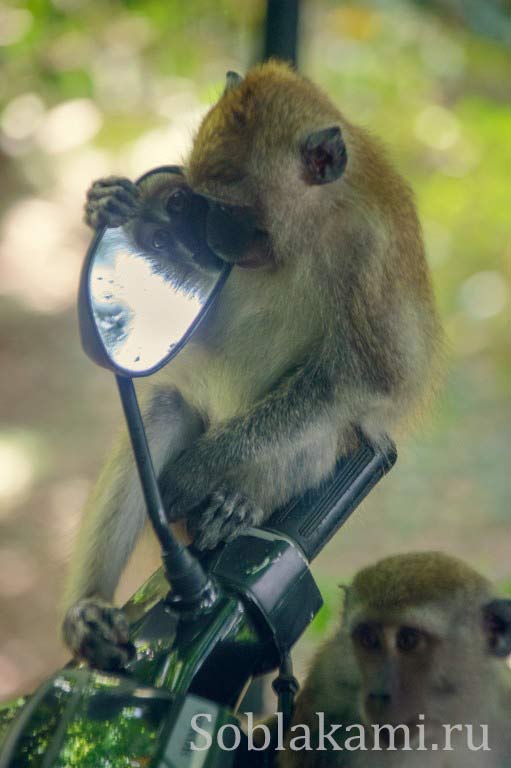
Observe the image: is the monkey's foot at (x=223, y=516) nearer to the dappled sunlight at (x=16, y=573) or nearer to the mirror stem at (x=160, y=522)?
the mirror stem at (x=160, y=522)

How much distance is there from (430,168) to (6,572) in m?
3.64

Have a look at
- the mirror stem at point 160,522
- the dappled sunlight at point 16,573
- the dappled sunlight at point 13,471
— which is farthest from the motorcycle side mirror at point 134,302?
the dappled sunlight at point 13,471

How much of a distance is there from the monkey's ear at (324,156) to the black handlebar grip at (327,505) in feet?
2.83

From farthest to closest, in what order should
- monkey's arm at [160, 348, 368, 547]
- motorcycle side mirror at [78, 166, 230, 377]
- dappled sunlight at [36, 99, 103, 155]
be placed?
dappled sunlight at [36, 99, 103, 155], monkey's arm at [160, 348, 368, 547], motorcycle side mirror at [78, 166, 230, 377]

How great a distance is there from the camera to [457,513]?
252 inches

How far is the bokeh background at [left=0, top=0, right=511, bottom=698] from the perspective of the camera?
609cm

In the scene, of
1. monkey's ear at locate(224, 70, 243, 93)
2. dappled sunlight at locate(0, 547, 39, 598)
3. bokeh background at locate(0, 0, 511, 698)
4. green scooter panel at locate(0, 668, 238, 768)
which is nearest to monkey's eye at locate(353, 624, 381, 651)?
green scooter panel at locate(0, 668, 238, 768)

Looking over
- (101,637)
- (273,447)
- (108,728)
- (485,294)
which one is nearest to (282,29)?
(273,447)

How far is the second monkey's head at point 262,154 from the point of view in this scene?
9.14ft

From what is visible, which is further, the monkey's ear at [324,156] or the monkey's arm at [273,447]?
the monkey's arm at [273,447]

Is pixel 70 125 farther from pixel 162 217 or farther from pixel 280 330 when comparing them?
pixel 162 217

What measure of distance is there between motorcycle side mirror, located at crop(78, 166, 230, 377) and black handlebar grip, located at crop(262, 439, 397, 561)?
0.39 metres

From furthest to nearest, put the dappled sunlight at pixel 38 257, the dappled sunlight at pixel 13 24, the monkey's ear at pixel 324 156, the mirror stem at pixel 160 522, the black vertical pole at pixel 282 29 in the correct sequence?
the dappled sunlight at pixel 38 257
the dappled sunlight at pixel 13 24
the black vertical pole at pixel 282 29
the monkey's ear at pixel 324 156
the mirror stem at pixel 160 522

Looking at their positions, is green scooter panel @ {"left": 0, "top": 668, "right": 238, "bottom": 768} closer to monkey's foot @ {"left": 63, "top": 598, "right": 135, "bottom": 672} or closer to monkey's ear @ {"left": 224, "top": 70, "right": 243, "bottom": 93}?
monkey's foot @ {"left": 63, "top": 598, "right": 135, "bottom": 672}
